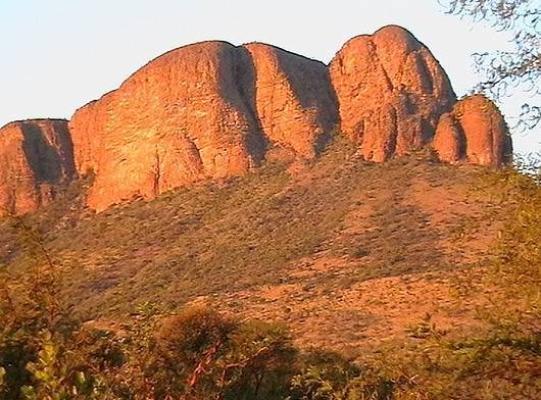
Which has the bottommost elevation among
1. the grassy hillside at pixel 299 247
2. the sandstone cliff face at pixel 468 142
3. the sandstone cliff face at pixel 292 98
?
the grassy hillside at pixel 299 247

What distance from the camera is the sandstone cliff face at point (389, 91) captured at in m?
55.0

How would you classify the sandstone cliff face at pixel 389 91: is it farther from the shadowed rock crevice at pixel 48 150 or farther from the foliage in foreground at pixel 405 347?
the foliage in foreground at pixel 405 347

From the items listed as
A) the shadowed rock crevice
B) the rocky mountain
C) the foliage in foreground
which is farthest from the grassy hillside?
the foliage in foreground

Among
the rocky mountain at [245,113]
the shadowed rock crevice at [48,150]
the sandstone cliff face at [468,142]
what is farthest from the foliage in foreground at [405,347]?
the shadowed rock crevice at [48,150]

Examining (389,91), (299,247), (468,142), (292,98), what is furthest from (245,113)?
(299,247)

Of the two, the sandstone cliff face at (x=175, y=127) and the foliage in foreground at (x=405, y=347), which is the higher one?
the sandstone cliff face at (x=175, y=127)

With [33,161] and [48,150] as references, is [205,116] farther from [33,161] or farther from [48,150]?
[48,150]

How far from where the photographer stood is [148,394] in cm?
436

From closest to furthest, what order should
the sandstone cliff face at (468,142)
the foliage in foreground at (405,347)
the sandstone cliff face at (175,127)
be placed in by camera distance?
the foliage in foreground at (405,347) → the sandstone cliff face at (468,142) → the sandstone cliff face at (175,127)

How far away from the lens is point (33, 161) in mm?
68000

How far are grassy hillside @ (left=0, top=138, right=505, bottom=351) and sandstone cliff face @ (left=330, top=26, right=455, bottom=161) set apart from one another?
2139 mm

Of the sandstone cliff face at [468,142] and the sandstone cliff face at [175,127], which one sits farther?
the sandstone cliff face at [175,127]

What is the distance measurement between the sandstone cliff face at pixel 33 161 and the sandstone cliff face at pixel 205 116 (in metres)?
4.26

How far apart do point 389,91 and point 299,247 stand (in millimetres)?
20034
